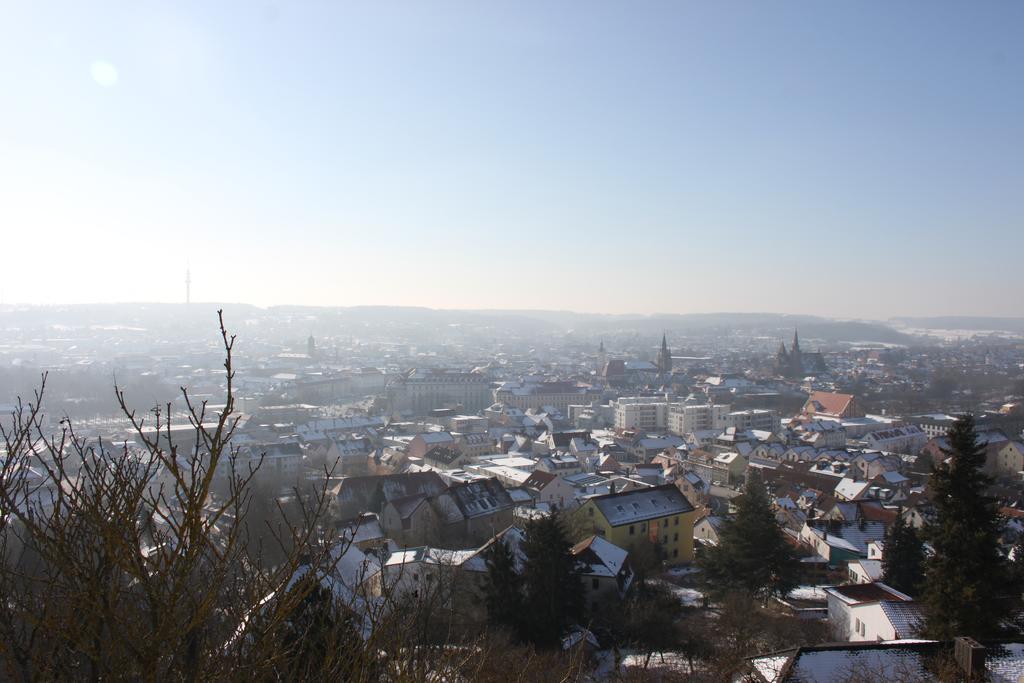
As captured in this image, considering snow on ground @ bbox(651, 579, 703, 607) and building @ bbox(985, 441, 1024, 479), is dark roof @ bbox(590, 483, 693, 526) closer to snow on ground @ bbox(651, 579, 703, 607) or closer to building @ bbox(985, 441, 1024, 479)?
snow on ground @ bbox(651, 579, 703, 607)

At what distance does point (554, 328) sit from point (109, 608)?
168244 mm

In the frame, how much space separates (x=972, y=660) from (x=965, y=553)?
1.87 m

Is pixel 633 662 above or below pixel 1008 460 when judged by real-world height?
above

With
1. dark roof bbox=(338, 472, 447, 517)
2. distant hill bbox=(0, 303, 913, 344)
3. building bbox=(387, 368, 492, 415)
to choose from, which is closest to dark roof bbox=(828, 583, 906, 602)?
dark roof bbox=(338, 472, 447, 517)

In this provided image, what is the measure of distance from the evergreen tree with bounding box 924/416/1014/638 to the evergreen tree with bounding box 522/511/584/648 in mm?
4340

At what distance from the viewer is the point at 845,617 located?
1022cm

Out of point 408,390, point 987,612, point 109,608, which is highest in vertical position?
point 109,608

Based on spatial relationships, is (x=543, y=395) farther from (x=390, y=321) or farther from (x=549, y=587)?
(x=390, y=321)

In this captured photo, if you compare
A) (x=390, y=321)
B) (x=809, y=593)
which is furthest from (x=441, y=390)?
(x=390, y=321)

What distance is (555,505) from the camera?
41.9ft

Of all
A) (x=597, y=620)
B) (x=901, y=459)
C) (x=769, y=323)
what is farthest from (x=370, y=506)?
(x=769, y=323)

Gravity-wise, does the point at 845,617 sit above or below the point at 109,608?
below

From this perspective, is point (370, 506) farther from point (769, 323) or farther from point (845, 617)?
point (769, 323)

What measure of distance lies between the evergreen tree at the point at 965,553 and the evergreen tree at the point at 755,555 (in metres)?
4.08
